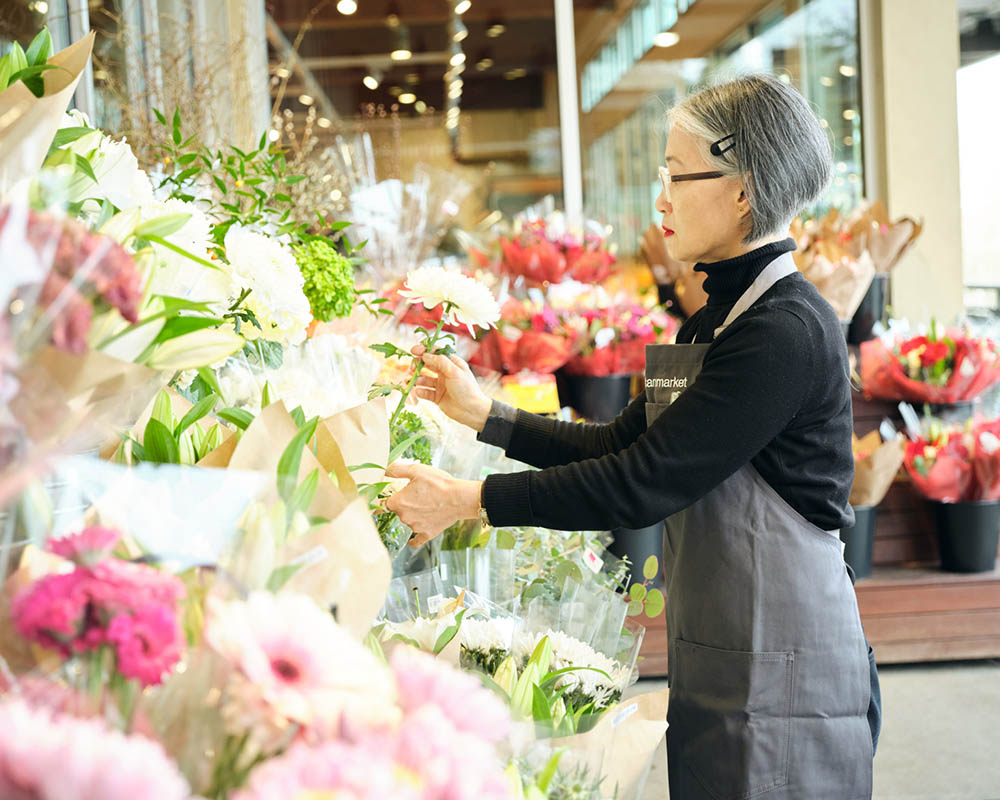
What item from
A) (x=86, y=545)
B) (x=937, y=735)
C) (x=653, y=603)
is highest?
(x=86, y=545)

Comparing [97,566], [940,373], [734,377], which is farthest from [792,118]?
[940,373]

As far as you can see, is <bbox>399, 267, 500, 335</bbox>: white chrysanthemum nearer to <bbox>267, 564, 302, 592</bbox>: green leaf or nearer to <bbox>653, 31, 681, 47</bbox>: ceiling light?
<bbox>267, 564, 302, 592</bbox>: green leaf

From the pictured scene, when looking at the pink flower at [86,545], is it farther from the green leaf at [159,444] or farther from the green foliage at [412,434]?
the green foliage at [412,434]

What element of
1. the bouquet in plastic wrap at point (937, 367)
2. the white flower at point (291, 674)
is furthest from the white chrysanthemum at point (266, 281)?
the bouquet in plastic wrap at point (937, 367)

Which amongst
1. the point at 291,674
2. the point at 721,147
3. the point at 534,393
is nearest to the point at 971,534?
the point at 534,393

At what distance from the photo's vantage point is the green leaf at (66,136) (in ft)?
3.11

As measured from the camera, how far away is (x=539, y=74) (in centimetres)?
613

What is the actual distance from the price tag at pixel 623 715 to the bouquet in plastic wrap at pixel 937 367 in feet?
9.46

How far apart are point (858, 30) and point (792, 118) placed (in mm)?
5131

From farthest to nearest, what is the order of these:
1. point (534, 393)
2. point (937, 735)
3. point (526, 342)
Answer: point (526, 342) < point (534, 393) < point (937, 735)

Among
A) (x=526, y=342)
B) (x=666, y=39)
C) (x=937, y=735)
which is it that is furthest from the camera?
(x=666, y=39)

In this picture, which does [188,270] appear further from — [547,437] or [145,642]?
[547,437]

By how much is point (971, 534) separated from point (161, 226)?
313 cm

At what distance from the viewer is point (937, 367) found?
3453mm
